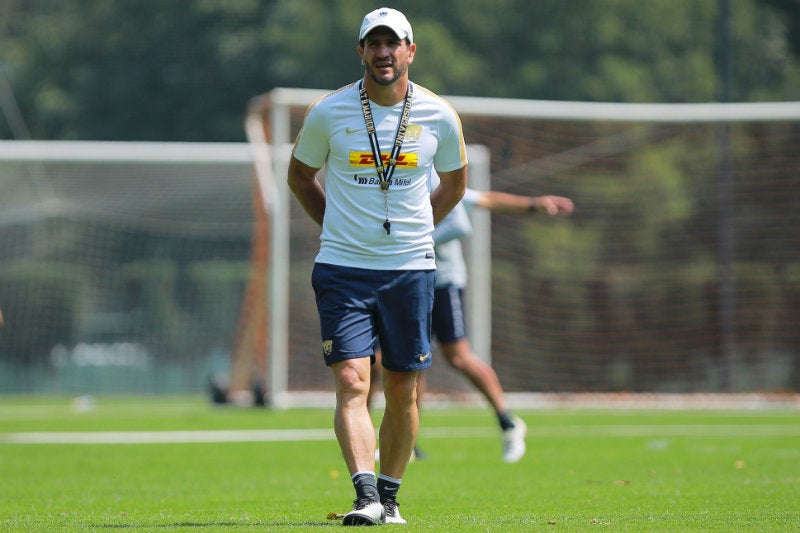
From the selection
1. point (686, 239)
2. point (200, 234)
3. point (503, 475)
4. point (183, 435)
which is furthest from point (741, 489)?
point (200, 234)

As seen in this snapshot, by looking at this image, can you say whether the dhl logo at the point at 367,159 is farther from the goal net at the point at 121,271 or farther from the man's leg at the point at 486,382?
the goal net at the point at 121,271

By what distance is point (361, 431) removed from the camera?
595cm

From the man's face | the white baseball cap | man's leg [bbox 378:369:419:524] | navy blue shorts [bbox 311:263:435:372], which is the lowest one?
man's leg [bbox 378:369:419:524]

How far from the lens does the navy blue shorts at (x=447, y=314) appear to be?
10.1 metres

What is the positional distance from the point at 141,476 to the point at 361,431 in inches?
124

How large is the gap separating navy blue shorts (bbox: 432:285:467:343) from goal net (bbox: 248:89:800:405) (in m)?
6.97

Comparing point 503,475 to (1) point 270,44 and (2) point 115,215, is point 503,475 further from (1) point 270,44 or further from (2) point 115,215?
(1) point 270,44

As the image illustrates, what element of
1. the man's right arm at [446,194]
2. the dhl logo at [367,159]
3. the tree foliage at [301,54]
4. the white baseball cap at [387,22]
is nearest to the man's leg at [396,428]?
the man's right arm at [446,194]

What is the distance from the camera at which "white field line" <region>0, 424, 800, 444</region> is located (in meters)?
11.9

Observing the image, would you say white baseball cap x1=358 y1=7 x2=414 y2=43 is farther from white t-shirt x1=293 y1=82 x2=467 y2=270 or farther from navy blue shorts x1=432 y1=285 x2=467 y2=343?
navy blue shorts x1=432 y1=285 x2=467 y2=343

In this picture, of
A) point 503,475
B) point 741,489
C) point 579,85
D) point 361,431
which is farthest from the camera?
point 579,85

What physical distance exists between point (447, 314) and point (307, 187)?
394cm

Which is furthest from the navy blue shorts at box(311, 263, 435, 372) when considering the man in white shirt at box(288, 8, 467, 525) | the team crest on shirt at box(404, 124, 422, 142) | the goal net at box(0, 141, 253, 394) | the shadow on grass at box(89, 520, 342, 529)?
the goal net at box(0, 141, 253, 394)

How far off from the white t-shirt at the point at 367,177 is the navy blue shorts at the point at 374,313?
0.17ft
